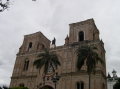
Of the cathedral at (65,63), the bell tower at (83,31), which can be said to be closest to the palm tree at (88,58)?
the cathedral at (65,63)

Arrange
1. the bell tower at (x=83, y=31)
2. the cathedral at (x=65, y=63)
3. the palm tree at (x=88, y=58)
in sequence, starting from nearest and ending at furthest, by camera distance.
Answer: the palm tree at (x=88, y=58) → the cathedral at (x=65, y=63) → the bell tower at (x=83, y=31)

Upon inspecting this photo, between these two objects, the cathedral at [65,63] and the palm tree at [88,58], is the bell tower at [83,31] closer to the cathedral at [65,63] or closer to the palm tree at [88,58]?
the cathedral at [65,63]

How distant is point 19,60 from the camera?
4975cm

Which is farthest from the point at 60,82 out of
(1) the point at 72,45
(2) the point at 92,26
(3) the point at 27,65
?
(2) the point at 92,26

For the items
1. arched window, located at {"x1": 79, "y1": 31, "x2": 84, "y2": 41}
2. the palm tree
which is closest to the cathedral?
arched window, located at {"x1": 79, "y1": 31, "x2": 84, "y2": 41}

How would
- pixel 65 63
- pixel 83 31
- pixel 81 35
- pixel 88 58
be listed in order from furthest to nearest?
1. pixel 81 35
2. pixel 83 31
3. pixel 65 63
4. pixel 88 58

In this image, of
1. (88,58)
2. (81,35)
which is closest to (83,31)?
(81,35)

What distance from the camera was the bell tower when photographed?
4294 centimetres

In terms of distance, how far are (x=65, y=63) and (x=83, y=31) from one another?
29.4ft

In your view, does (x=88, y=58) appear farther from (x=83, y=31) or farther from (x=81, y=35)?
(x=83, y=31)

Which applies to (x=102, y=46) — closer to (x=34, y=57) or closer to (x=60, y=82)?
(x=60, y=82)

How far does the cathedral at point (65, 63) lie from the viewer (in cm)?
3831

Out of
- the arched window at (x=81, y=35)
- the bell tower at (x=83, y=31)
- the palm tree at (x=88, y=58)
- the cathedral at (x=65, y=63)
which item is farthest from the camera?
the arched window at (x=81, y=35)

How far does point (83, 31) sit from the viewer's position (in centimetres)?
4422
